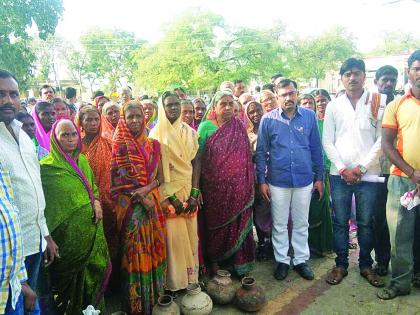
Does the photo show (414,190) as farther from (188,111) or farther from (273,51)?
(273,51)

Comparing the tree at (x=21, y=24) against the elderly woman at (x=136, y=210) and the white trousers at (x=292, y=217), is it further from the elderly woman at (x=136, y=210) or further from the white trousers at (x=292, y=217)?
the white trousers at (x=292, y=217)

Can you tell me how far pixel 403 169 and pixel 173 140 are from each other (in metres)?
2.08

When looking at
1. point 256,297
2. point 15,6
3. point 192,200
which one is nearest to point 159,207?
point 192,200

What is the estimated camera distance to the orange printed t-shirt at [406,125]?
299 centimetres

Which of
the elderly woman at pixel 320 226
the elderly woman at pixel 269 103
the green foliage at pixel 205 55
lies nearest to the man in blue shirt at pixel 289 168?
the elderly woman at pixel 320 226

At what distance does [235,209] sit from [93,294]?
1.57 meters

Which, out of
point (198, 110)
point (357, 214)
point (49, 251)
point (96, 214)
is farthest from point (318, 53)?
point (49, 251)

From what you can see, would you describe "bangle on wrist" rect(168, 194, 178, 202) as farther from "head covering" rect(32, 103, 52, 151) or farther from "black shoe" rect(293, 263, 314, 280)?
"black shoe" rect(293, 263, 314, 280)

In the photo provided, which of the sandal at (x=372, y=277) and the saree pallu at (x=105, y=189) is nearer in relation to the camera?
the saree pallu at (x=105, y=189)

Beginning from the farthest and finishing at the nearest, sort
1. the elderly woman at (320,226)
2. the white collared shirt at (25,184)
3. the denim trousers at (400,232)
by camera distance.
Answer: the elderly woman at (320,226), the denim trousers at (400,232), the white collared shirt at (25,184)

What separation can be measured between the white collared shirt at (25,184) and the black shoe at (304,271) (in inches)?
106

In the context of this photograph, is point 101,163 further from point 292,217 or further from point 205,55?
point 205,55

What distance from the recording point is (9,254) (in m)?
1.61

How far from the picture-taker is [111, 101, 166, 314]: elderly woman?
2.93 meters
